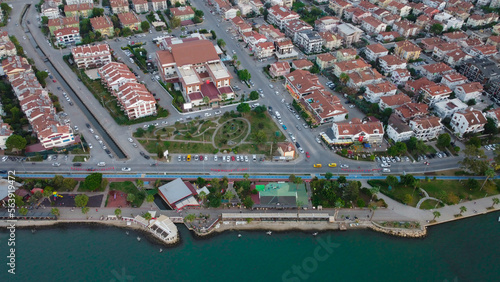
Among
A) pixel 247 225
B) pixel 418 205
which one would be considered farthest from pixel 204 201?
pixel 418 205

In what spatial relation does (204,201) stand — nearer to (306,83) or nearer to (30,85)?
(306,83)

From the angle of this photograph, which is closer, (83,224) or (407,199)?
(83,224)

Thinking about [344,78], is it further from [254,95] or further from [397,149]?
[397,149]

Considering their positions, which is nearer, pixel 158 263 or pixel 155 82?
pixel 158 263

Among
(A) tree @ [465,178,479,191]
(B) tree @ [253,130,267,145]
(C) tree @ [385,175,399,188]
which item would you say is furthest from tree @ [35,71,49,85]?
(A) tree @ [465,178,479,191]

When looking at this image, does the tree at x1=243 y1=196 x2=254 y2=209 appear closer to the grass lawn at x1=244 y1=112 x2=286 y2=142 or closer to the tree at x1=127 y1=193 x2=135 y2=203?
the tree at x1=127 y1=193 x2=135 y2=203

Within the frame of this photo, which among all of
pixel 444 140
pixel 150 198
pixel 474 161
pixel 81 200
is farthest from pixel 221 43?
pixel 474 161
